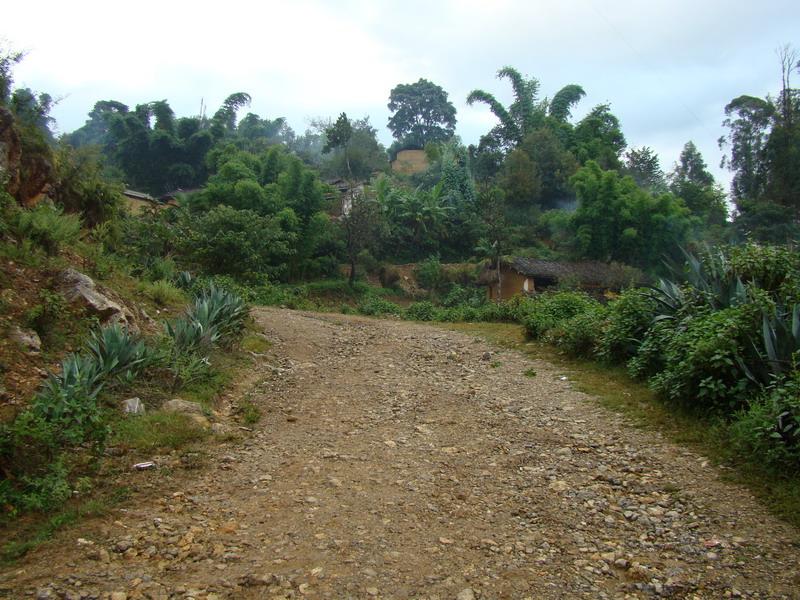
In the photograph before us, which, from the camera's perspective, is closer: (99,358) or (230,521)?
(230,521)

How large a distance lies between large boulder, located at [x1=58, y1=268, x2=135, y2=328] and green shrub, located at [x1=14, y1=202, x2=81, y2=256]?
999 millimetres

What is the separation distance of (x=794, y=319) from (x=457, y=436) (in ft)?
10.9

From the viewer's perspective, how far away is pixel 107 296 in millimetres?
7773

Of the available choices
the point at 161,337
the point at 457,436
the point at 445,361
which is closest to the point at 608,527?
the point at 457,436

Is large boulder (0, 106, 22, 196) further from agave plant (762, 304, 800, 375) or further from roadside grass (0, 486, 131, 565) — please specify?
agave plant (762, 304, 800, 375)

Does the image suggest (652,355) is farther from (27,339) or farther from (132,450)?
(27,339)

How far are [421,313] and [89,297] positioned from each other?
1286cm

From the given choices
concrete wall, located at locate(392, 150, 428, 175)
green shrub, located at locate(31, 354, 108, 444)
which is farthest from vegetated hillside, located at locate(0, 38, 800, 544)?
concrete wall, located at locate(392, 150, 428, 175)

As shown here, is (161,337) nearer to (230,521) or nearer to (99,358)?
(99,358)

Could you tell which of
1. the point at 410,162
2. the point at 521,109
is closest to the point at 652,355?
the point at 521,109

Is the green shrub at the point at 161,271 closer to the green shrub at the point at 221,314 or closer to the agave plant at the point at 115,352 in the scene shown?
the green shrub at the point at 221,314

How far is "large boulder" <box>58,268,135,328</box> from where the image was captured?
720cm

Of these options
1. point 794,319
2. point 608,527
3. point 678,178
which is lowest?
point 608,527

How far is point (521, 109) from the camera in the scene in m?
41.6
